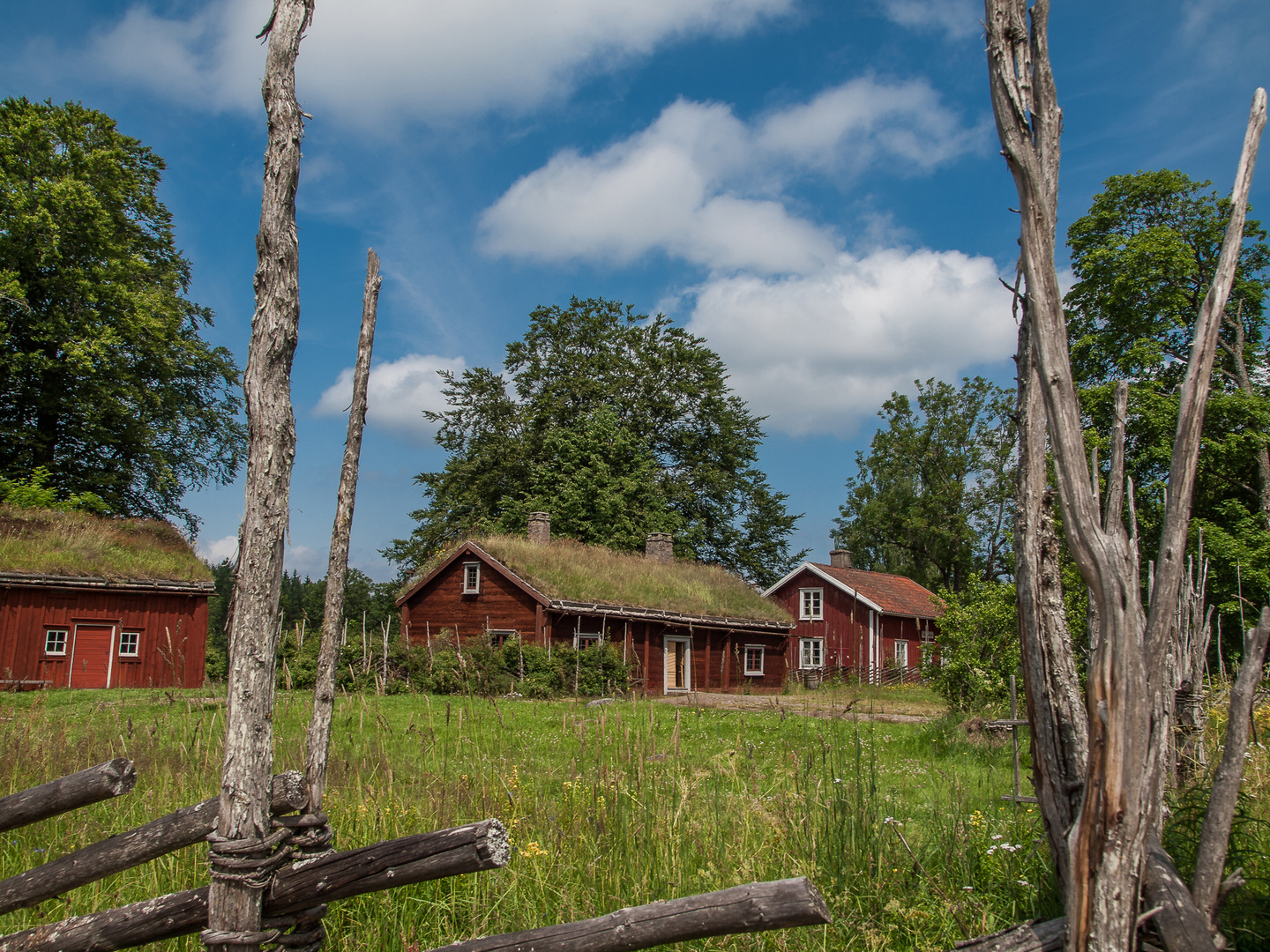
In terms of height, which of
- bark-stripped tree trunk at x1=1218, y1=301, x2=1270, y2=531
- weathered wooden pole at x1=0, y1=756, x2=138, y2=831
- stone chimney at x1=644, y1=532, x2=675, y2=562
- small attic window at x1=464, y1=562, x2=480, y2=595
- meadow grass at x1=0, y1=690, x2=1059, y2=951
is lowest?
meadow grass at x1=0, y1=690, x2=1059, y2=951

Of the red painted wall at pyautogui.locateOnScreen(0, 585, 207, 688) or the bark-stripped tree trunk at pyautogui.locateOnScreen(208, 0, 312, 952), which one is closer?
the bark-stripped tree trunk at pyautogui.locateOnScreen(208, 0, 312, 952)

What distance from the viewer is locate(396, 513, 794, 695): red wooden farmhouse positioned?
22.7 metres

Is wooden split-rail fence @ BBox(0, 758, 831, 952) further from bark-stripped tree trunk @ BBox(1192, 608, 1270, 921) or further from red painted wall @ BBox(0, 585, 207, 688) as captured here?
red painted wall @ BBox(0, 585, 207, 688)

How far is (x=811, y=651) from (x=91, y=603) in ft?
86.1

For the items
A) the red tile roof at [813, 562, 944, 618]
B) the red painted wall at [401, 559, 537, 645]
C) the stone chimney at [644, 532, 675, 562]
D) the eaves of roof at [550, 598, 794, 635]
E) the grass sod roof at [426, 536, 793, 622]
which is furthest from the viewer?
the red tile roof at [813, 562, 944, 618]

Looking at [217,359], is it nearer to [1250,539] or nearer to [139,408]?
Result: [139,408]

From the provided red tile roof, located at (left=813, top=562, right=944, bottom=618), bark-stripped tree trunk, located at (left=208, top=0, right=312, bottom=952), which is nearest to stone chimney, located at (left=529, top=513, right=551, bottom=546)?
red tile roof, located at (left=813, top=562, right=944, bottom=618)

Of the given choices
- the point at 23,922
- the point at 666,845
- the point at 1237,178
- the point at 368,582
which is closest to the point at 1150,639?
the point at 1237,178

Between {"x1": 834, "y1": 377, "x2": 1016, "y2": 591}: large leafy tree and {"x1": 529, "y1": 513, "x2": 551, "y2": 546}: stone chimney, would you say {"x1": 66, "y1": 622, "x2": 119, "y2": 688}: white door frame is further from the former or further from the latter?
{"x1": 834, "y1": 377, "x2": 1016, "y2": 591}: large leafy tree

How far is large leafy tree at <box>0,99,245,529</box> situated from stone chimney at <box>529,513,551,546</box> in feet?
43.7

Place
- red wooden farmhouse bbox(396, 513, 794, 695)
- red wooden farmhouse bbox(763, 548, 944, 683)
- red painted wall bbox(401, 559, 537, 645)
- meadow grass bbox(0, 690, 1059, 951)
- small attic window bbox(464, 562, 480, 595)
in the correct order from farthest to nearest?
red wooden farmhouse bbox(763, 548, 944, 683)
small attic window bbox(464, 562, 480, 595)
red painted wall bbox(401, 559, 537, 645)
red wooden farmhouse bbox(396, 513, 794, 695)
meadow grass bbox(0, 690, 1059, 951)

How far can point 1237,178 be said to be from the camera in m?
2.28

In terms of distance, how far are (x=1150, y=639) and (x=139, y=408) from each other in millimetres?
33529

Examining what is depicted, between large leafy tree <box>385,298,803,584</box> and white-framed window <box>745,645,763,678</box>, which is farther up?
large leafy tree <box>385,298,803,584</box>
